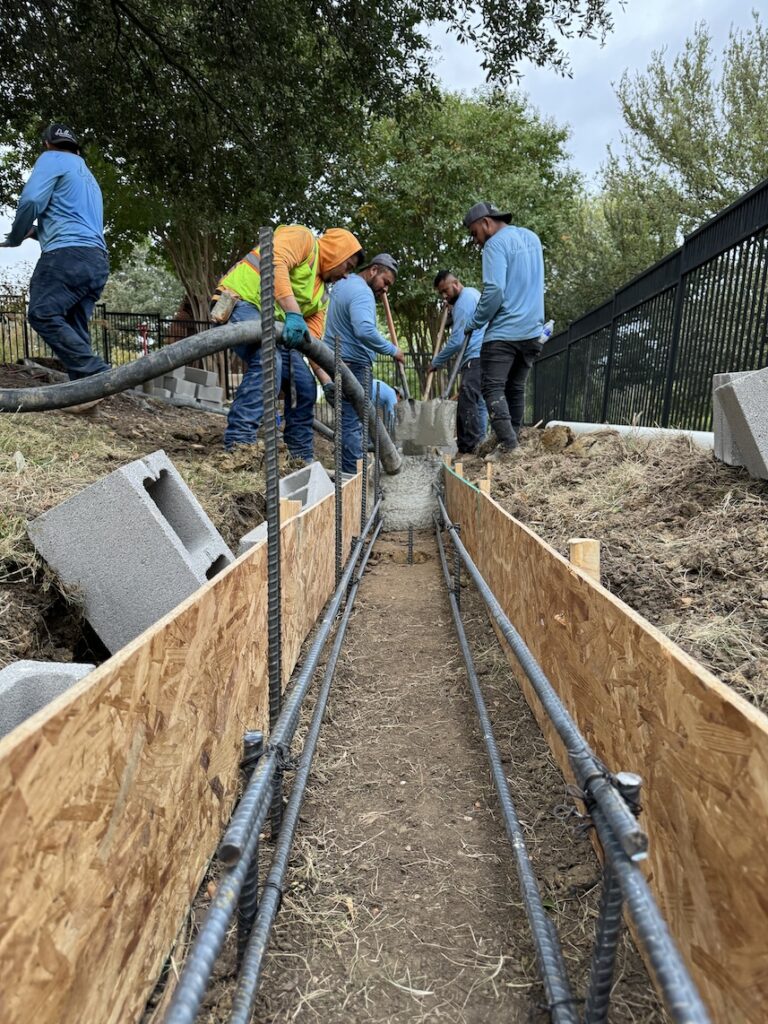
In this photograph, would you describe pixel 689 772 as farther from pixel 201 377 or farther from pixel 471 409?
pixel 201 377

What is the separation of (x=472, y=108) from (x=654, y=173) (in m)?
6.17

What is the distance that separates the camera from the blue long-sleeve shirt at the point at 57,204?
509 cm

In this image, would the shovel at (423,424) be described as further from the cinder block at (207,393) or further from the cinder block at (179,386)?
the cinder block at (179,386)

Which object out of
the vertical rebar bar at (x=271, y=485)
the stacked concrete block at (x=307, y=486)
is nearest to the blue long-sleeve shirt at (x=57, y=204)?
the stacked concrete block at (x=307, y=486)

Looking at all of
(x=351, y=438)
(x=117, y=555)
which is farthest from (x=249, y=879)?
(x=351, y=438)

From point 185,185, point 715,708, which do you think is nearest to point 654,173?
point 185,185

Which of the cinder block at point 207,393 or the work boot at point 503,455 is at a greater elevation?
the cinder block at point 207,393

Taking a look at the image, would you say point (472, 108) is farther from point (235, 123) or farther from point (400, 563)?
point (400, 563)

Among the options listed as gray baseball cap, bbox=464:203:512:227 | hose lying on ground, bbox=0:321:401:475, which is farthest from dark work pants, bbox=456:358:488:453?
hose lying on ground, bbox=0:321:401:475

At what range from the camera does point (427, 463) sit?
9414 millimetres

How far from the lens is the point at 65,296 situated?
522 cm

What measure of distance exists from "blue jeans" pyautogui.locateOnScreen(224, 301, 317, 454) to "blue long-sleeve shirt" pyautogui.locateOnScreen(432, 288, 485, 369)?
2.23 metres

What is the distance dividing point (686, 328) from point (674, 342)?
213 mm

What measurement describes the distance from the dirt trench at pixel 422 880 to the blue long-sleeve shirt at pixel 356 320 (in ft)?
14.4
